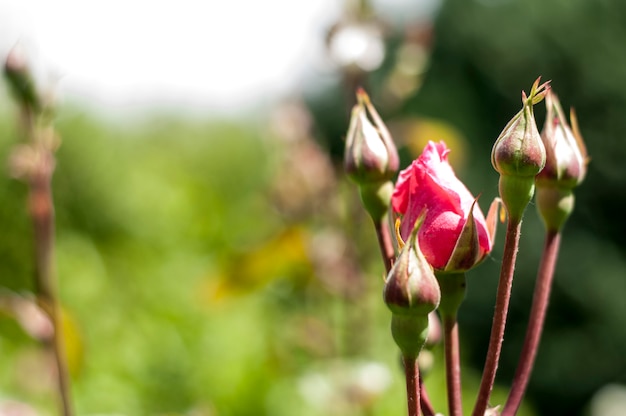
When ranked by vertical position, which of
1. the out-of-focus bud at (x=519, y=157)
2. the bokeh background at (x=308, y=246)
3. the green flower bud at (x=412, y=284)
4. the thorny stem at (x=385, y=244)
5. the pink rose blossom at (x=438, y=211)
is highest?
the out-of-focus bud at (x=519, y=157)

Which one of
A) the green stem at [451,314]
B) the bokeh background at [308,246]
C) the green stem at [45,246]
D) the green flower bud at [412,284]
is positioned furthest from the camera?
the bokeh background at [308,246]

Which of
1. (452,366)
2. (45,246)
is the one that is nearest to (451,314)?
(452,366)

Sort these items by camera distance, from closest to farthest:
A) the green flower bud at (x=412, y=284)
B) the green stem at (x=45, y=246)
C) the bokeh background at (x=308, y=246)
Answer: the green flower bud at (x=412, y=284) < the green stem at (x=45, y=246) < the bokeh background at (x=308, y=246)

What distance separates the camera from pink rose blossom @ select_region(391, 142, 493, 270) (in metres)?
0.68

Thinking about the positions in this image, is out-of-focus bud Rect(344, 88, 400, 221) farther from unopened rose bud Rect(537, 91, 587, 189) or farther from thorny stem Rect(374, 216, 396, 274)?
unopened rose bud Rect(537, 91, 587, 189)

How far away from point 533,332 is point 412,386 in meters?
0.20

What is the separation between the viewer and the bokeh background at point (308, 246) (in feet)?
6.53

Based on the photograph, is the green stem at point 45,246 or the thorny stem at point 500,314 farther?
the green stem at point 45,246

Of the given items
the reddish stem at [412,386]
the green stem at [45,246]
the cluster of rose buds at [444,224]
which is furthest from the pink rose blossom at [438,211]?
the green stem at [45,246]

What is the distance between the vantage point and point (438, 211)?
0.69m

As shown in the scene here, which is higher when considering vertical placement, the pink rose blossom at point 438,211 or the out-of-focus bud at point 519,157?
the out-of-focus bud at point 519,157

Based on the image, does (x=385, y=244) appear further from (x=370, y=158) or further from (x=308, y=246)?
(x=308, y=246)

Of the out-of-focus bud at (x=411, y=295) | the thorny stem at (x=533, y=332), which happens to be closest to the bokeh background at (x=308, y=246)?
the thorny stem at (x=533, y=332)

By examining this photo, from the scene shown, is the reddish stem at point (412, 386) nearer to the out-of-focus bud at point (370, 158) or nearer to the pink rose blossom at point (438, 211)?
the pink rose blossom at point (438, 211)
